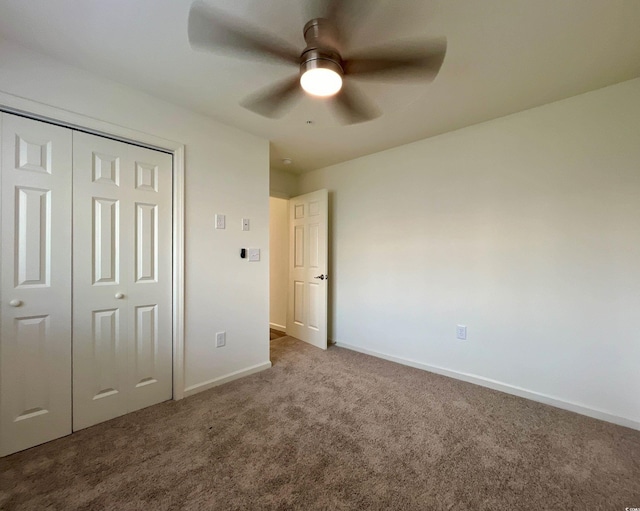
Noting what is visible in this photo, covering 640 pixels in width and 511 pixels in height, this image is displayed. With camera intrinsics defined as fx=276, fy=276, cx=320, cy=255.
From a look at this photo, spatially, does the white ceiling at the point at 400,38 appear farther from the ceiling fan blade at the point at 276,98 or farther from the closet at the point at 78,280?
the closet at the point at 78,280

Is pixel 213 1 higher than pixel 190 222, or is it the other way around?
pixel 213 1

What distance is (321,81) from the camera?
1.28 m

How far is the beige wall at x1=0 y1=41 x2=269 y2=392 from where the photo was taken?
1.78 metres

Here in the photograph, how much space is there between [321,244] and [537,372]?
2.39 meters

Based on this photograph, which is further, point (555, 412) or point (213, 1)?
point (555, 412)

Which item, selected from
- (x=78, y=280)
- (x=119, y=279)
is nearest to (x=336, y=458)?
(x=119, y=279)

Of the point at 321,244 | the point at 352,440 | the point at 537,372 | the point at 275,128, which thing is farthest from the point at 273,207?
the point at 537,372

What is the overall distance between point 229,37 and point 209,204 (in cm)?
151

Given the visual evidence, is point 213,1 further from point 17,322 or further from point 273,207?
point 273,207

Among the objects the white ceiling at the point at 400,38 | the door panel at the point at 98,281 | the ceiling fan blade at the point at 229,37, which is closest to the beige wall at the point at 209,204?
the white ceiling at the point at 400,38

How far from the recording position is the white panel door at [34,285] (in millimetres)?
1577

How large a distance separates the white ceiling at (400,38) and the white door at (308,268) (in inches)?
53.7

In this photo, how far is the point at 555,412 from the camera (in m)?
2.05

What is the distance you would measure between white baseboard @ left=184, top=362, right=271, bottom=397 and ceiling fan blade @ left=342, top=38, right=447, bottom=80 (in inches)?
98.2
